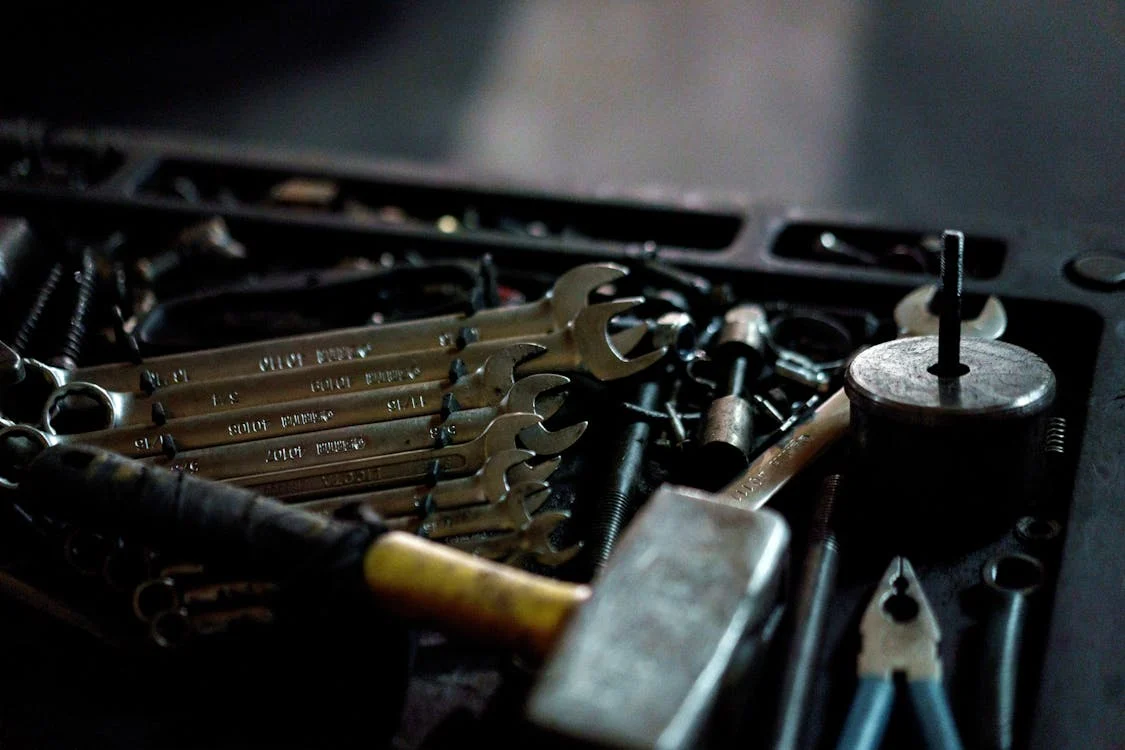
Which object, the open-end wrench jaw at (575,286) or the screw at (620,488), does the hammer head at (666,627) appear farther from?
the open-end wrench jaw at (575,286)

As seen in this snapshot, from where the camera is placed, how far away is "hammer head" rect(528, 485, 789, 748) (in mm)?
777

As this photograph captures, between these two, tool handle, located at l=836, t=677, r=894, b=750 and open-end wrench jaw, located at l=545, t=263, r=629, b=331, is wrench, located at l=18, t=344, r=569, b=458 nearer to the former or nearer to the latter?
open-end wrench jaw, located at l=545, t=263, r=629, b=331

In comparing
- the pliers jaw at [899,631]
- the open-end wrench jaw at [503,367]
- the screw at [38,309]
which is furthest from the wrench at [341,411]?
the pliers jaw at [899,631]

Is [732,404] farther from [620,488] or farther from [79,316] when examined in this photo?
[79,316]

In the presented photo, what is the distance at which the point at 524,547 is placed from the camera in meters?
1.07

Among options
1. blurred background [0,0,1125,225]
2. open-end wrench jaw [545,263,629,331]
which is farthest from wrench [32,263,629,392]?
blurred background [0,0,1125,225]

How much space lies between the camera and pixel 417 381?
124 cm

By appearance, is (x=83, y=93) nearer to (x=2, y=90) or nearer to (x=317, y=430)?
(x=2, y=90)

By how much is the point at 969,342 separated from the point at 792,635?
332mm

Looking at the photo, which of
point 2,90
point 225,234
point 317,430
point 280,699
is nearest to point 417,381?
point 317,430

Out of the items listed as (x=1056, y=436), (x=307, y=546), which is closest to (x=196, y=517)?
(x=307, y=546)

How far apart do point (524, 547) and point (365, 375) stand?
28 cm

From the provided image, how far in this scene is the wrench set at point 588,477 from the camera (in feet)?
2.95

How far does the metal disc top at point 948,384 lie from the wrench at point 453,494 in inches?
11.1
